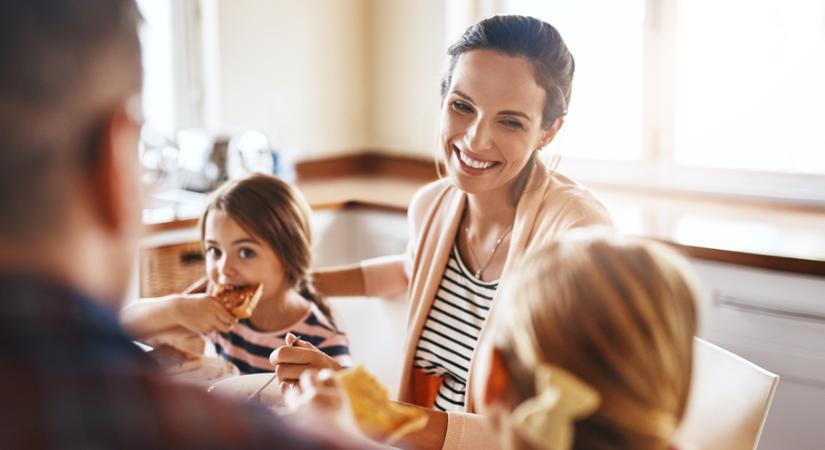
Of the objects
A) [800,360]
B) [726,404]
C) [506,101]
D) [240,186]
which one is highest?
[506,101]

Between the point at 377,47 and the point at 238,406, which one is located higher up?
the point at 377,47

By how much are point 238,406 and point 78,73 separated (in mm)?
221

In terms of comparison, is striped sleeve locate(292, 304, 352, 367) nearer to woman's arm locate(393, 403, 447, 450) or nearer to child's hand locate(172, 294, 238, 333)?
child's hand locate(172, 294, 238, 333)

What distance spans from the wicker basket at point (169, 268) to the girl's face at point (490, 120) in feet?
3.65

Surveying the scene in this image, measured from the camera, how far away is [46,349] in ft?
1.73

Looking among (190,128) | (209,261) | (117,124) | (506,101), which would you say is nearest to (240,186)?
(209,261)

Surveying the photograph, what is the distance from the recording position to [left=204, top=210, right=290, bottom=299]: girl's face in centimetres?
174

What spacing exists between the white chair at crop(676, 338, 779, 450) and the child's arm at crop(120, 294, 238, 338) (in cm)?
79

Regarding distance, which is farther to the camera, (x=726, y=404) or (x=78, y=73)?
(x=726, y=404)

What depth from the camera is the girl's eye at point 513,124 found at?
1.61 metres

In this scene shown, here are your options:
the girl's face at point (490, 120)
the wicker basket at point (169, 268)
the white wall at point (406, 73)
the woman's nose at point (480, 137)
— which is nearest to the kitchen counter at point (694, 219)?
the wicker basket at point (169, 268)

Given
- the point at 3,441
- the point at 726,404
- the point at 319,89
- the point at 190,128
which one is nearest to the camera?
the point at 3,441

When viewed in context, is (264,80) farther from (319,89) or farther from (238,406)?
(238,406)

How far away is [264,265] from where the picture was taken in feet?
5.78
